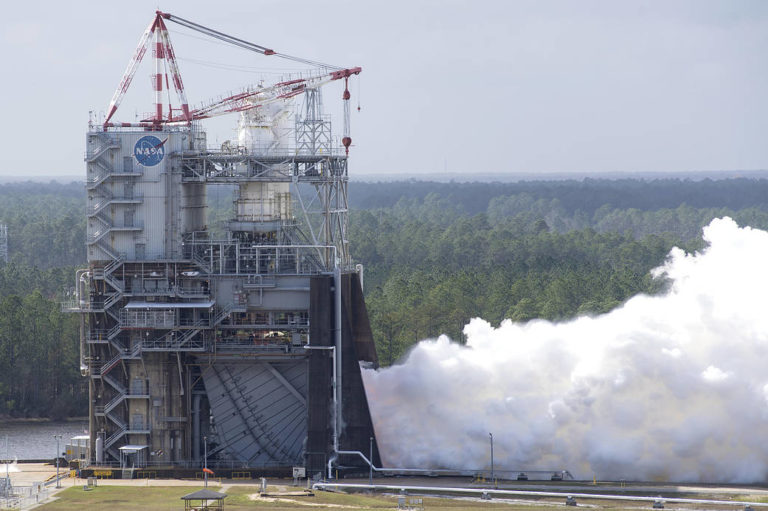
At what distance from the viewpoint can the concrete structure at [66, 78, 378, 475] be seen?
9131 centimetres

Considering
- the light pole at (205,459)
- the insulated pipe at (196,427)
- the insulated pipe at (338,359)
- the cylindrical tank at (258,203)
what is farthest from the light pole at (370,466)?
the cylindrical tank at (258,203)

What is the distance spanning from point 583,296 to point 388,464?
244ft

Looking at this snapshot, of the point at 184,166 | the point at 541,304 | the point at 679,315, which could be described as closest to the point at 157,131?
the point at 184,166

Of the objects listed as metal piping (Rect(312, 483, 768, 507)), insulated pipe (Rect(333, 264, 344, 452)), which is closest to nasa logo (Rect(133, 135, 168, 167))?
insulated pipe (Rect(333, 264, 344, 452))

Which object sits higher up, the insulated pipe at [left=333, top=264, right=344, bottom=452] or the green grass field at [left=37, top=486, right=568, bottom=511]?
the insulated pipe at [left=333, top=264, right=344, bottom=452]

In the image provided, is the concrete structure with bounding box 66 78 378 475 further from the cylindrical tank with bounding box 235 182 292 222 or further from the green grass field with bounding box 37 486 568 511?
the green grass field with bounding box 37 486 568 511

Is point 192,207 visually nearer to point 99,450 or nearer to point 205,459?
point 205,459

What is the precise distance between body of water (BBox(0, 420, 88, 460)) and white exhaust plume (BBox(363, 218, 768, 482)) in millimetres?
27312

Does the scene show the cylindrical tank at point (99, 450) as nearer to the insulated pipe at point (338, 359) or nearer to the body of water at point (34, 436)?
the body of water at point (34, 436)

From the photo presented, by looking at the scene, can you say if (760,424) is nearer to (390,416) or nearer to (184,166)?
(390,416)

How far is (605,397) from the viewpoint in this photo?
9012cm

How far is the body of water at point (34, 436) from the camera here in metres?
113

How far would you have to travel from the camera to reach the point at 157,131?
92.1 meters

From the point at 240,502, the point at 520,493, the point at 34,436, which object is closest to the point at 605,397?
the point at 520,493
